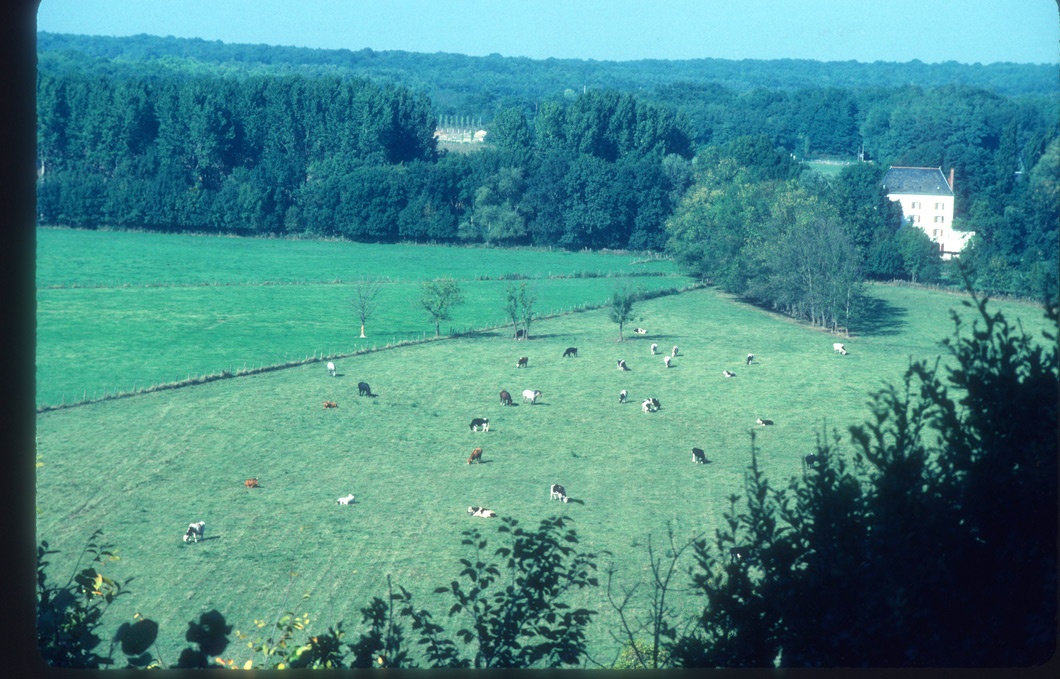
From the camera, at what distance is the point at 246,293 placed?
2233 centimetres

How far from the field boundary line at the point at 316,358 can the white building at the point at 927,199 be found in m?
6.18

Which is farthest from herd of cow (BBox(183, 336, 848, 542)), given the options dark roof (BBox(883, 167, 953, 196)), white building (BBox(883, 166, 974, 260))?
dark roof (BBox(883, 167, 953, 196))

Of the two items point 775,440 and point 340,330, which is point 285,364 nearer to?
point 340,330

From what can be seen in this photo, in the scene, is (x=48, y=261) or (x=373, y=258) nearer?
(x=48, y=261)

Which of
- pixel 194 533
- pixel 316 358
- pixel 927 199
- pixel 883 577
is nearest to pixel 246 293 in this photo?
pixel 316 358

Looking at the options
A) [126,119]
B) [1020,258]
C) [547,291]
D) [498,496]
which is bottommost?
[498,496]

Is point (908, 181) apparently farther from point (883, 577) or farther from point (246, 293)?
point (883, 577)

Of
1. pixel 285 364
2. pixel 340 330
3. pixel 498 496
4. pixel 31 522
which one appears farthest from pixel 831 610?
pixel 340 330

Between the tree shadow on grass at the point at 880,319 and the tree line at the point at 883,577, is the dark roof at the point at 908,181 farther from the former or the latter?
the tree line at the point at 883,577

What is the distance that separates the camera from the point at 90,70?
65.6ft

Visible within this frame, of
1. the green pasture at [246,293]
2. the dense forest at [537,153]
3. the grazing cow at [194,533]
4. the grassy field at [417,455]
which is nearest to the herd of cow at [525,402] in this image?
the grazing cow at [194,533]

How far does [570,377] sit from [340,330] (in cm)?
545

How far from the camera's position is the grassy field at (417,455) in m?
9.54

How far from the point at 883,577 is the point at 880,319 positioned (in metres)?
15.8
